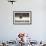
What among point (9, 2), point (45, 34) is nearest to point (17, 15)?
point (9, 2)

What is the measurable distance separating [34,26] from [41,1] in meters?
1.10

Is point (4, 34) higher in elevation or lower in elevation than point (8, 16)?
lower

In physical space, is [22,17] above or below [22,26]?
above

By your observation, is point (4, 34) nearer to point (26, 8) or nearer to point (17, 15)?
point (17, 15)

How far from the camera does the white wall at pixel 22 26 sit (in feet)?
18.6

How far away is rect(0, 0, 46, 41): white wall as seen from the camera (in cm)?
566

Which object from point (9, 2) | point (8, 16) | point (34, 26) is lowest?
point (34, 26)

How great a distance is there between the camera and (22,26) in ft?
18.7

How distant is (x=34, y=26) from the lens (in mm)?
5660

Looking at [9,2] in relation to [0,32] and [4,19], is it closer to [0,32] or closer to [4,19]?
[4,19]

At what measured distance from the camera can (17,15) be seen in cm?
571

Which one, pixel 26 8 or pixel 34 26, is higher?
pixel 26 8

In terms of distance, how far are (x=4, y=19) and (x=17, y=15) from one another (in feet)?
1.91

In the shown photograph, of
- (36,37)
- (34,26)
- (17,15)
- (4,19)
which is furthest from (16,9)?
(36,37)
